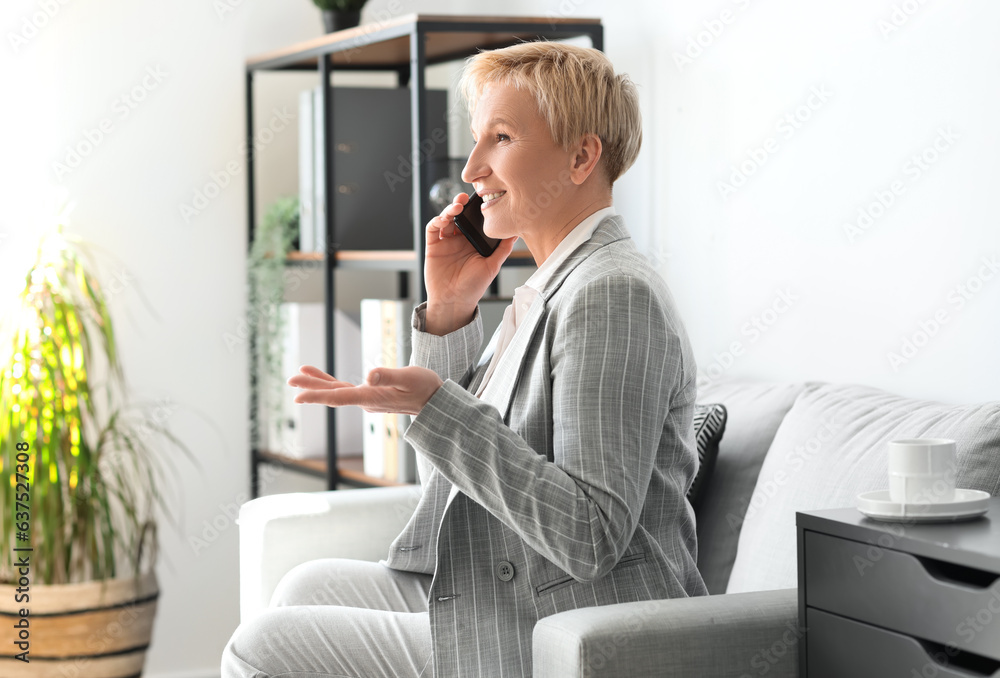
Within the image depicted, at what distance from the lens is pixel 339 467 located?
2896 millimetres

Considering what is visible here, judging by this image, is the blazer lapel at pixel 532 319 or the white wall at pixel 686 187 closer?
the blazer lapel at pixel 532 319

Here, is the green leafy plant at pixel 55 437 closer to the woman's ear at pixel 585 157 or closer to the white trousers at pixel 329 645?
the white trousers at pixel 329 645

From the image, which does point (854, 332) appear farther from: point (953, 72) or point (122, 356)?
point (122, 356)

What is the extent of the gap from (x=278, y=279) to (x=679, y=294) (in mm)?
1186

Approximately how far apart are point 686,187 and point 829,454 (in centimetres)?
90

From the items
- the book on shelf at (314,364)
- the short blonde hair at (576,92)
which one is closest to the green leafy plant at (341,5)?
the book on shelf at (314,364)

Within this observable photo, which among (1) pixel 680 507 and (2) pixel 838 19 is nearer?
(1) pixel 680 507

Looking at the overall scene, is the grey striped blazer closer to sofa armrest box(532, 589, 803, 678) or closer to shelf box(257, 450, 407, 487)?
sofa armrest box(532, 589, 803, 678)

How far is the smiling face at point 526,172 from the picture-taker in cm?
144

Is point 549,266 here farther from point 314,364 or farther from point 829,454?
point 314,364

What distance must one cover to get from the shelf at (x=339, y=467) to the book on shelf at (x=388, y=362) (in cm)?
2

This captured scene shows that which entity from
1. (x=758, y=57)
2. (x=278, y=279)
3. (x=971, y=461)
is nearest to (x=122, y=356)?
(x=278, y=279)

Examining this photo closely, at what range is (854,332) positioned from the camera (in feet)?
6.43

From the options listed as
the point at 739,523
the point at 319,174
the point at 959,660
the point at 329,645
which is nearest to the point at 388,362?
the point at 319,174
